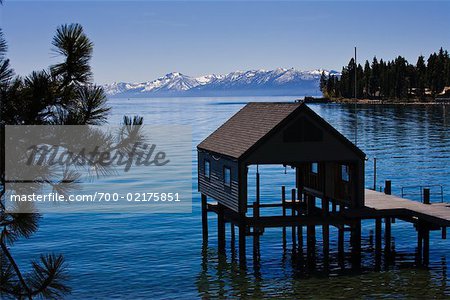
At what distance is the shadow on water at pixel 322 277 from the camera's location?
28781mm

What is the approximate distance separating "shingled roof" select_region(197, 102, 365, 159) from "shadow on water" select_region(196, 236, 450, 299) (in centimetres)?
575

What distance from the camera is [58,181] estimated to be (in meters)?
10.1

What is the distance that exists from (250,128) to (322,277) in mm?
7769

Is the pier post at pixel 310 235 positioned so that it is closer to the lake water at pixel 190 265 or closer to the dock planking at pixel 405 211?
the lake water at pixel 190 265

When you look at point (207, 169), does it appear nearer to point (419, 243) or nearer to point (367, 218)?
point (367, 218)

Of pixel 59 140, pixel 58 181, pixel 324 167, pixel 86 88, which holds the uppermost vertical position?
pixel 86 88

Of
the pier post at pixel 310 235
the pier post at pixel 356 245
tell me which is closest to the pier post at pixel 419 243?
the pier post at pixel 356 245

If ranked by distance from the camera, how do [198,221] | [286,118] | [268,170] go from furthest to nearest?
[268,170] → [198,221] → [286,118]

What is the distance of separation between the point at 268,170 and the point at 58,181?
66767 millimetres

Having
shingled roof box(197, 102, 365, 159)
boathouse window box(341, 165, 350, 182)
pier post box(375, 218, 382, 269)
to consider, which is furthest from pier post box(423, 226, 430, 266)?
shingled roof box(197, 102, 365, 159)

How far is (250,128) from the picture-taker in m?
32.5

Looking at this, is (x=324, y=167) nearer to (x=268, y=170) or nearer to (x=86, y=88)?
(x=86, y=88)

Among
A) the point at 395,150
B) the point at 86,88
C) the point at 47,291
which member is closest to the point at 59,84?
the point at 86,88

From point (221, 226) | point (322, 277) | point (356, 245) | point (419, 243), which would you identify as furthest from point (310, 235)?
point (322, 277)
